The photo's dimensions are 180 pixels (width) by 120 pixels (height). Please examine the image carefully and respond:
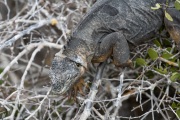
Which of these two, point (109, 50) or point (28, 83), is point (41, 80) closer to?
point (28, 83)

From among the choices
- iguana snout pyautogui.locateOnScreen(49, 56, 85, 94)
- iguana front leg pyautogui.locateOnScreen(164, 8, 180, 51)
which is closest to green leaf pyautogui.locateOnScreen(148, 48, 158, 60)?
iguana front leg pyautogui.locateOnScreen(164, 8, 180, 51)

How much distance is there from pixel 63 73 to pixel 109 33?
0.80 metres

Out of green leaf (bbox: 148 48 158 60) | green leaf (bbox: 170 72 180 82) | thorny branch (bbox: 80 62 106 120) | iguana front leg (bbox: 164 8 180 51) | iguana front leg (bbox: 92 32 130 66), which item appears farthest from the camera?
iguana front leg (bbox: 164 8 180 51)

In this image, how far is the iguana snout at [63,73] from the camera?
381 cm

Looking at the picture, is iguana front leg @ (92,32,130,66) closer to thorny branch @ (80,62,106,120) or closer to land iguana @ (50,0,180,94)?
land iguana @ (50,0,180,94)

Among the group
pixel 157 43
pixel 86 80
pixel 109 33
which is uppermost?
pixel 109 33

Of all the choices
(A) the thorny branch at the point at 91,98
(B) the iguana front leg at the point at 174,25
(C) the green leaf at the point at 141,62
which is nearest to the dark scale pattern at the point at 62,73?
(A) the thorny branch at the point at 91,98

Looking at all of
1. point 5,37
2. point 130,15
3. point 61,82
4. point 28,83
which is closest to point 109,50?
point 130,15

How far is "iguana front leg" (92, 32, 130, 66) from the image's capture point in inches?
168

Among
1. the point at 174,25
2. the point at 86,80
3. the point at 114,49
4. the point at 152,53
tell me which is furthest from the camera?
the point at 86,80

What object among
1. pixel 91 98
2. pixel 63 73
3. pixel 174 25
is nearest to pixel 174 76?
pixel 174 25

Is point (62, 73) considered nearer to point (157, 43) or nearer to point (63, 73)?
point (63, 73)

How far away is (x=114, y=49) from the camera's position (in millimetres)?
4320

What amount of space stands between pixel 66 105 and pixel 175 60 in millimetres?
→ 1285
